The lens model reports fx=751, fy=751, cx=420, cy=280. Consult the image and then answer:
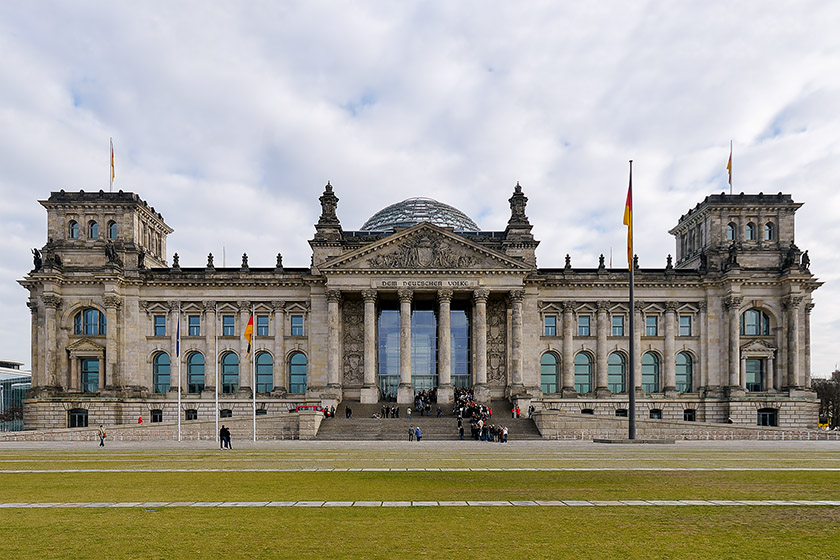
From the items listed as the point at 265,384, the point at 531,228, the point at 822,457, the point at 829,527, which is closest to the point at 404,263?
the point at 531,228

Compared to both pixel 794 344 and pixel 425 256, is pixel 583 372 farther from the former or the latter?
pixel 425 256

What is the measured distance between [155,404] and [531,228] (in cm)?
4487

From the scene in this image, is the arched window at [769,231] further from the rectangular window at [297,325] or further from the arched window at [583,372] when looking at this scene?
the rectangular window at [297,325]

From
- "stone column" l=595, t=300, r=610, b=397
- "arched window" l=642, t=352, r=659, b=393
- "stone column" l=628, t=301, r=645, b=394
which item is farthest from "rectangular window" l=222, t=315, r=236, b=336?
"arched window" l=642, t=352, r=659, b=393

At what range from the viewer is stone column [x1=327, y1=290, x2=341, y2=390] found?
77750mm

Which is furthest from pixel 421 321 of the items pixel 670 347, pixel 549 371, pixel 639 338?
pixel 670 347

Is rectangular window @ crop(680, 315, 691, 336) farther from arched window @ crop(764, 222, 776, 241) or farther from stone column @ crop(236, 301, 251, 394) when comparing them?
stone column @ crop(236, 301, 251, 394)

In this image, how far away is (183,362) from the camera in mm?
82188

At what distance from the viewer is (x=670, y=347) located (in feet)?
270

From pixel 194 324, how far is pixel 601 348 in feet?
147

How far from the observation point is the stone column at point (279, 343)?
8200cm

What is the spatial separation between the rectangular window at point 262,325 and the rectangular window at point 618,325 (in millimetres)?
38658

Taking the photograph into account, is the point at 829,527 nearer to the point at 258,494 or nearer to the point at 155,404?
the point at 258,494

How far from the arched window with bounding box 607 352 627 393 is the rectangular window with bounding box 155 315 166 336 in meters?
49.2
